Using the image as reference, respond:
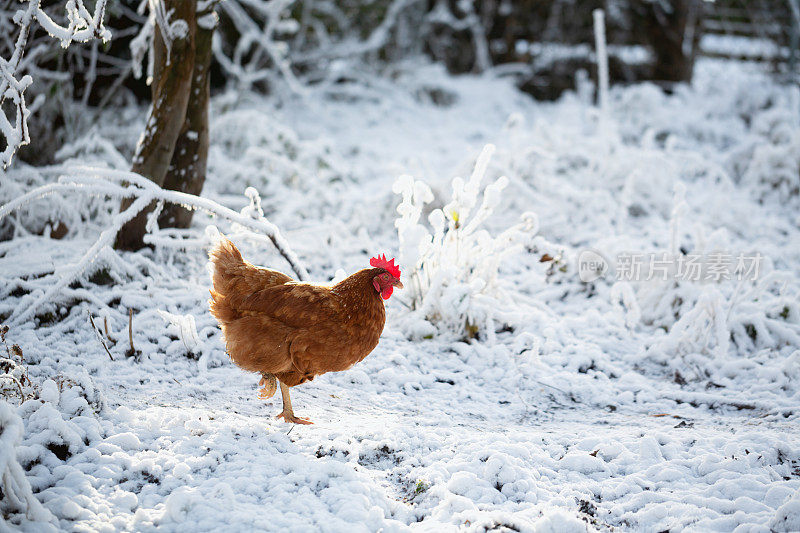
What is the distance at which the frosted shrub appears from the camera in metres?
3.18

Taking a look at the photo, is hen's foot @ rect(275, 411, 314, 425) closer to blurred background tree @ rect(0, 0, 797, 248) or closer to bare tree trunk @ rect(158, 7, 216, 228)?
bare tree trunk @ rect(158, 7, 216, 228)

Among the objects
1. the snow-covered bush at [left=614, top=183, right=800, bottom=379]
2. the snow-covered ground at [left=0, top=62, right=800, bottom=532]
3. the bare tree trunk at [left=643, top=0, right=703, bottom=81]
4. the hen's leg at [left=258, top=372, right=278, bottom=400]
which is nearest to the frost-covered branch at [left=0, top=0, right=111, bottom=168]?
the snow-covered ground at [left=0, top=62, right=800, bottom=532]

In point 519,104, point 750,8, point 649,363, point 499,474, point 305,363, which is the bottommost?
point 649,363

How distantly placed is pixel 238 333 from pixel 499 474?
46.7 inches

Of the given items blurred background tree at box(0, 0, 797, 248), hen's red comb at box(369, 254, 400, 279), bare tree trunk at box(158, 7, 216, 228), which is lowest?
hen's red comb at box(369, 254, 400, 279)

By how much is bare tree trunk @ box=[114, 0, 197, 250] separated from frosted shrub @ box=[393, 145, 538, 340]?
141cm

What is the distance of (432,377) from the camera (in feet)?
9.64

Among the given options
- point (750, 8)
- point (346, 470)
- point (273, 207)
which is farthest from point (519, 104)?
point (346, 470)

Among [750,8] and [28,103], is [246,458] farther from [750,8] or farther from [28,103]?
[750,8]

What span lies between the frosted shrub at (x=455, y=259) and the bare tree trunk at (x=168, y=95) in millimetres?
1413

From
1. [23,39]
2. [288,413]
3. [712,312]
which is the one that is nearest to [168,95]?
[23,39]

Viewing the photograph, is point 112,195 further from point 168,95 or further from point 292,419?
point 292,419

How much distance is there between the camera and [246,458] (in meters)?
2.05

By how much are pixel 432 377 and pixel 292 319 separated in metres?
0.99
